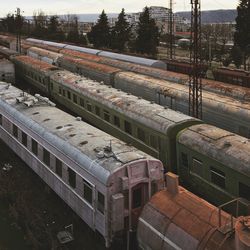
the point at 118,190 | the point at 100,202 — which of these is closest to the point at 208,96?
the point at 118,190

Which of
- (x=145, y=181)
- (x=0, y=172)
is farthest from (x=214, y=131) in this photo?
(x=0, y=172)

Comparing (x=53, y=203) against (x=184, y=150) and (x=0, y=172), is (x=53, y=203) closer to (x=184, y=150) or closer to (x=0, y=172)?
(x=0, y=172)

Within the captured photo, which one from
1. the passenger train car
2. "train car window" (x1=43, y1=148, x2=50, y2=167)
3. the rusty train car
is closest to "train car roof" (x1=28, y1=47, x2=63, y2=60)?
the rusty train car

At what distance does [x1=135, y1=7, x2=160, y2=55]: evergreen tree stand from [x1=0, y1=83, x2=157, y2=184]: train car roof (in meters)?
43.8

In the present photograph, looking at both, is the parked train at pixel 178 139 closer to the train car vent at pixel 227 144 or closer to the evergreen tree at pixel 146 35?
the train car vent at pixel 227 144

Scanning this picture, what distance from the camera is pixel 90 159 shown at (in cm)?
1227

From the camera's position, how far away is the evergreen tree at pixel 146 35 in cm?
6103

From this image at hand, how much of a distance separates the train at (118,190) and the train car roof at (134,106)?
10.8 ft

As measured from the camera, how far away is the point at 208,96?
69.4 ft

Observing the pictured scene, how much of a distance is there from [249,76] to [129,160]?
703 inches

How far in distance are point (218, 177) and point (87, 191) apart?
482 cm

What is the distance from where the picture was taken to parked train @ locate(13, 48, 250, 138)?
712 inches

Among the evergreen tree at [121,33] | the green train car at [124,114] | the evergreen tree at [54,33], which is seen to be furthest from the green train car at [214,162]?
the evergreen tree at [54,33]

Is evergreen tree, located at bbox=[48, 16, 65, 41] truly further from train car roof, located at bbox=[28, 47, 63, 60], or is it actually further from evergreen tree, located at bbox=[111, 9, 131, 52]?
train car roof, located at bbox=[28, 47, 63, 60]
